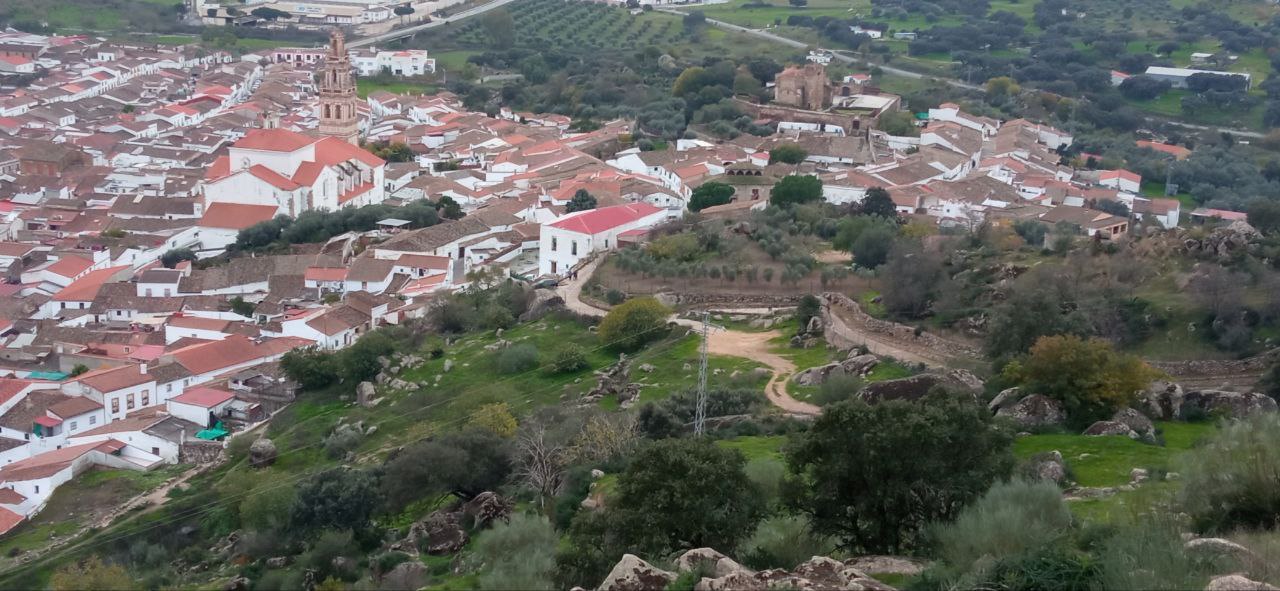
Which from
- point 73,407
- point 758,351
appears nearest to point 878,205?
point 758,351

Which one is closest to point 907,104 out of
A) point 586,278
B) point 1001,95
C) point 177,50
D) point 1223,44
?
point 1001,95

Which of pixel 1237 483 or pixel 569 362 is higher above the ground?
pixel 1237 483

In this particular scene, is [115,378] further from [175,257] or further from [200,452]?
[175,257]

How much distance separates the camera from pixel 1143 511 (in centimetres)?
1291

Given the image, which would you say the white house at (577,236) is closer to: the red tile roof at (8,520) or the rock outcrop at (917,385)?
the rock outcrop at (917,385)

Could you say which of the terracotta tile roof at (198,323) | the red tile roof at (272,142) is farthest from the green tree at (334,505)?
the red tile roof at (272,142)

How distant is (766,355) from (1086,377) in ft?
25.5

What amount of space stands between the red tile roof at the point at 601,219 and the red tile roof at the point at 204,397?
10.5m

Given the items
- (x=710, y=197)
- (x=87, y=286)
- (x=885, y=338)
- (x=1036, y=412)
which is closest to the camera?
(x=1036, y=412)

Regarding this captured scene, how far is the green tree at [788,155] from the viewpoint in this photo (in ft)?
157

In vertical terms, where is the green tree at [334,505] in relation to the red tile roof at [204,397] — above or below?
above

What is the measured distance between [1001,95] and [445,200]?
3177 cm

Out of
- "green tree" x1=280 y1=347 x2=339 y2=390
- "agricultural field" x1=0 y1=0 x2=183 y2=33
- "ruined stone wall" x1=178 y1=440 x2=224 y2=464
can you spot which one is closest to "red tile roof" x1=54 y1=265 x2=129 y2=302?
"green tree" x1=280 y1=347 x2=339 y2=390

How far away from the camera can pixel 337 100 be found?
54562 mm
